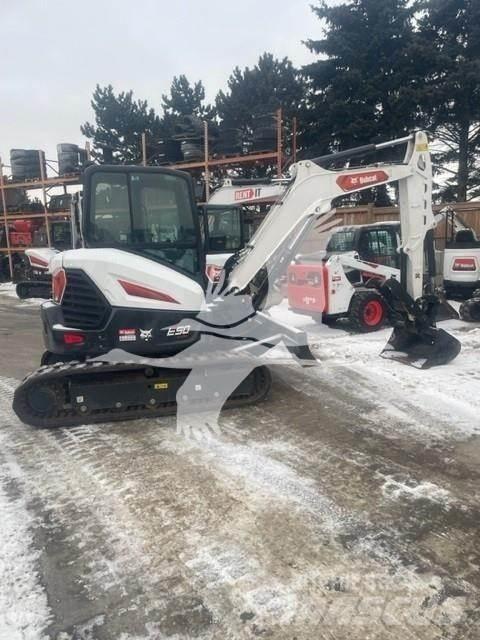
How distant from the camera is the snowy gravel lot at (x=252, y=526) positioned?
7.61 ft

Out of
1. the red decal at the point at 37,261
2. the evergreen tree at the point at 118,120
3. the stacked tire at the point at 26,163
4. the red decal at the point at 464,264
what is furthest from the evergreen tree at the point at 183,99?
the red decal at the point at 464,264

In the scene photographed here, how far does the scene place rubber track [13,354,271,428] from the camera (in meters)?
4.38

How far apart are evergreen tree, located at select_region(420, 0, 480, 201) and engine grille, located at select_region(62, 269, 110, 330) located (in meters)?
15.4

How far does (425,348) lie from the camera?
6516 millimetres

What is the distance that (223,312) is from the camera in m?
5.17

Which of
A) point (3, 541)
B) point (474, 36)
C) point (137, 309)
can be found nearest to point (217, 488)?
point (3, 541)

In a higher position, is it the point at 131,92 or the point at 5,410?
the point at 131,92

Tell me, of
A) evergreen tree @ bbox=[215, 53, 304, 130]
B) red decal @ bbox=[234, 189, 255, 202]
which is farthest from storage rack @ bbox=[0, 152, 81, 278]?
red decal @ bbox=[234, 189, 255, 202]

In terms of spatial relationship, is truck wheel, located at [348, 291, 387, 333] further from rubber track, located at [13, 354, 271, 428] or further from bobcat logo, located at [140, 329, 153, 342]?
bobcat logo, located at [140, 329, 153, 342]

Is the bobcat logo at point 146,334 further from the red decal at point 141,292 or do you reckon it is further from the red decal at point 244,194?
the red decal at point 244,194

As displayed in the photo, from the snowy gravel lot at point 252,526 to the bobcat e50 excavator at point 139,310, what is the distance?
0.95ft

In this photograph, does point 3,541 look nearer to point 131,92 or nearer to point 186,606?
point 186,606

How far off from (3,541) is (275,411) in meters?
2.68

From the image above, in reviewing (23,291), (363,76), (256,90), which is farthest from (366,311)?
(256,90)
